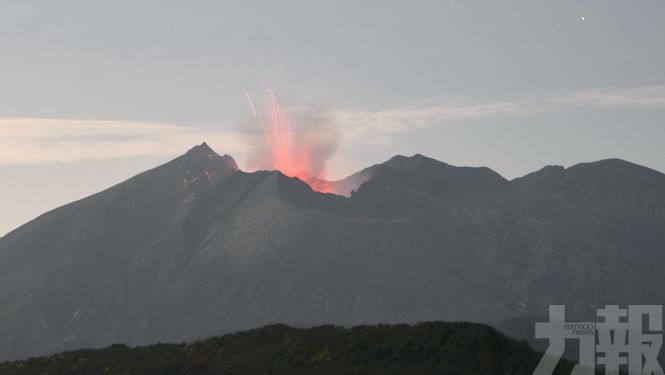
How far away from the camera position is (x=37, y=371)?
57250 mm

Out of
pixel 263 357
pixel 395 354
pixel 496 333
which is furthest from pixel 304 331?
pixel 496 333

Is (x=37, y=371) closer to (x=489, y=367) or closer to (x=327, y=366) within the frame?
(x=327, y=366)

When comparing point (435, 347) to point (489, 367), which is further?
point (435, 347)

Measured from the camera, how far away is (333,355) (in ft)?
167

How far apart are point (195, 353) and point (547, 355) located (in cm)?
1840

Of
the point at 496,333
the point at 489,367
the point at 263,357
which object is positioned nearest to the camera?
the point at 489,367

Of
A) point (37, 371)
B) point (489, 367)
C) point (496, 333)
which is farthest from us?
point (37, 371)

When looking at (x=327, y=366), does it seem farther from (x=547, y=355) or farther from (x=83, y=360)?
(x=83, y=360)

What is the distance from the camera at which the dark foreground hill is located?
4753 centimetres

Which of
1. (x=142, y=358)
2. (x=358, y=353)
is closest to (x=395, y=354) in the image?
(x=358, y=353)

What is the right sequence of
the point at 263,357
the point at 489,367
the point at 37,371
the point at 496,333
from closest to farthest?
the point at 489,367 < the point at 496,333 < the point at 263,357 < the point at 37,371

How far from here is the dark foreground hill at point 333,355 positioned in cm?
4753

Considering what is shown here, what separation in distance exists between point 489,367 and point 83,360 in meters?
23.9

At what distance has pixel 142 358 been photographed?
57.3 metres
